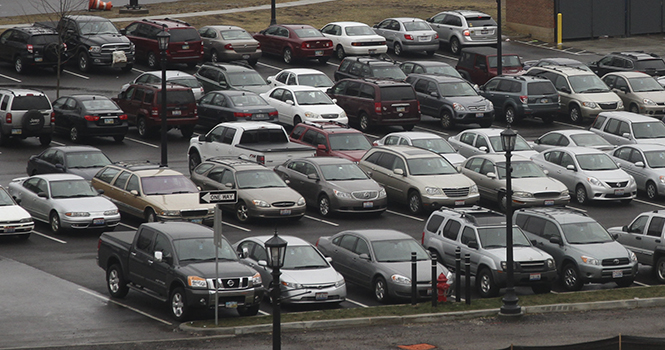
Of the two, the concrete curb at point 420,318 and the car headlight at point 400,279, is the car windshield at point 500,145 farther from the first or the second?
the car headlight at point 400,279

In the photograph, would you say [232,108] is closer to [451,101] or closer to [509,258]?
[451,101]

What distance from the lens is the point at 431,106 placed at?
3956 cm

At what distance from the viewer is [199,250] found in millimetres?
21016

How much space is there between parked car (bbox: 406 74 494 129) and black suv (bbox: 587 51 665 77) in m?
9.16

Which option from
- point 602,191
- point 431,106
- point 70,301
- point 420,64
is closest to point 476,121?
point 431,106

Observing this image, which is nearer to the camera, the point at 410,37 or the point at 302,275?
the point at 302,275

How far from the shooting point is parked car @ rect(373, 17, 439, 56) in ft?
163

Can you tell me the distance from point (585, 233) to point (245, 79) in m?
18.9

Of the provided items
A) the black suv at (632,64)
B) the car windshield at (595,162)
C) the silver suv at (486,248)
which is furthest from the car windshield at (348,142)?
the black suv at (632,64)

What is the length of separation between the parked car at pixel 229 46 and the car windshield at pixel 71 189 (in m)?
19.1

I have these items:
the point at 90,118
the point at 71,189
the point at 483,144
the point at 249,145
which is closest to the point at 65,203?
the point at 71,189

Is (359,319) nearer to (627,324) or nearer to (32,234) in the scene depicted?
(627,324)

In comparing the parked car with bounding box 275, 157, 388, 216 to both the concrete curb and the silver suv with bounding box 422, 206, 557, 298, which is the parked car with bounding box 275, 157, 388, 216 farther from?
the concrete curb

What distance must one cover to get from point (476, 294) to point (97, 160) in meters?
12.3
